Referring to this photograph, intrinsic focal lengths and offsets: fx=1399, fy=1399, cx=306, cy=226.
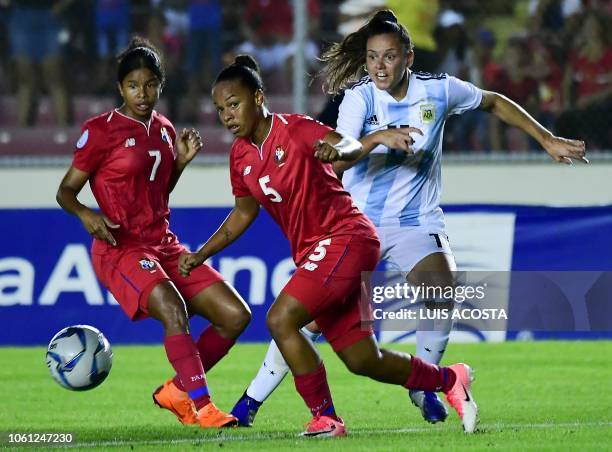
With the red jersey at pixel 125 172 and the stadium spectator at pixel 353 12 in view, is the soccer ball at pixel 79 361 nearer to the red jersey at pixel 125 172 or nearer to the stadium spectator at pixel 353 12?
the red jersey at pixel 125 172

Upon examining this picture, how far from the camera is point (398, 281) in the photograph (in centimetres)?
1019

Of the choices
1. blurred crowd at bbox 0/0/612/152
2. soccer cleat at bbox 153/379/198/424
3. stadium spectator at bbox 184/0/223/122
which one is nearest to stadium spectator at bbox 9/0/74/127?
blurred crowd at bbox 0/0/612/152

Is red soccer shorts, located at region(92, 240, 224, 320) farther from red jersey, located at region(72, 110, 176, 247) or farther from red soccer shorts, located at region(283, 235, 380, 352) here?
red soccer shorts, located at region(283, 235, 380, 352)

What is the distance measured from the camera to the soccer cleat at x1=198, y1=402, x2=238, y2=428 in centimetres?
723

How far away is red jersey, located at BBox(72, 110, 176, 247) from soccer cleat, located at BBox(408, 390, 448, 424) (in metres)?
1.67

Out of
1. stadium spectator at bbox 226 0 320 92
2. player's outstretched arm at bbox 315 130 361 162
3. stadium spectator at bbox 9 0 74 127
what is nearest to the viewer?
player's outstretched arm at bbox 315 130 361 162

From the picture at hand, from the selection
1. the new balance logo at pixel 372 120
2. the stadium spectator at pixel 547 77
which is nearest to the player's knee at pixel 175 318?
the new balance logo at pixel 372 120

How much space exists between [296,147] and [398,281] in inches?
142

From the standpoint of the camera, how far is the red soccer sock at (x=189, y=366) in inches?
286

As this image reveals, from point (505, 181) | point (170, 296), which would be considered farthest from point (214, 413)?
point (505, 181)

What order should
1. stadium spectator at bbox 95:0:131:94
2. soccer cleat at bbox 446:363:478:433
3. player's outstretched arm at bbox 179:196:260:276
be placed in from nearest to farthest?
soccer cleat at bbox 446:363:478:433, player's outstretched arm at bbox 179:196:260:276, stadium spectator at bbox 95:0:131:94

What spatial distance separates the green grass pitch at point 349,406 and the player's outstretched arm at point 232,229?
902 mm

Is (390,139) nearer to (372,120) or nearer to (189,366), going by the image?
(372,120)

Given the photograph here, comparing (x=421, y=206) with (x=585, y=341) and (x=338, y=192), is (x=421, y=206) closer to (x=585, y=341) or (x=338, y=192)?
(x=338, y=192)
